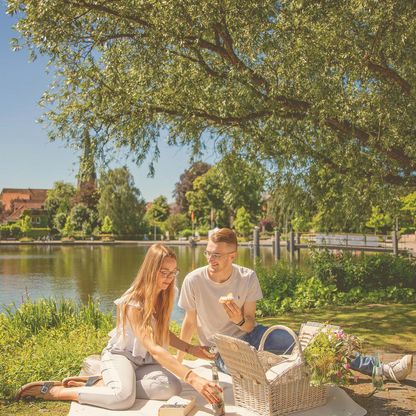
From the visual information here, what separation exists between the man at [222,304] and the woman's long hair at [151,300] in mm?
422

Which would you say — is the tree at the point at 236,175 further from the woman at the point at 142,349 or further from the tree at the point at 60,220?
the tree at the point at 60,220

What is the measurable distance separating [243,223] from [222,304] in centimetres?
4864

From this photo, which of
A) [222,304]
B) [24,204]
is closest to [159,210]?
[24,204]

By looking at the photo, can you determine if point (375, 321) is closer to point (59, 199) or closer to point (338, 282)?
point (338, 282)

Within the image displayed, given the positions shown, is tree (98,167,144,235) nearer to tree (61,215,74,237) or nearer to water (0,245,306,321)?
tree (61,215,74,237)

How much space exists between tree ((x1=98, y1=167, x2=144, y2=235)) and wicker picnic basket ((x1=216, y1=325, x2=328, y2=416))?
52.1m

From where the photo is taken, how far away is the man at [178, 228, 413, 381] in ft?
14.7

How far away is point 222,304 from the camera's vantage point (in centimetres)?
446

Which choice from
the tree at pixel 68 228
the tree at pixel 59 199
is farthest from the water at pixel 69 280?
the tree at pixel 59 199

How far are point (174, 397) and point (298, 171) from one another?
21.2 feet

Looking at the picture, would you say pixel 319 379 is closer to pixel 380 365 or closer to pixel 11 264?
pixel 380 365

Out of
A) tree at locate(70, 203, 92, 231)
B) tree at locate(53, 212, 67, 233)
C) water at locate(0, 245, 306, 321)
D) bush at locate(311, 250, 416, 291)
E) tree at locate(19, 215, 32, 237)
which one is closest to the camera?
bush at locate(311, 250, 416, 291)

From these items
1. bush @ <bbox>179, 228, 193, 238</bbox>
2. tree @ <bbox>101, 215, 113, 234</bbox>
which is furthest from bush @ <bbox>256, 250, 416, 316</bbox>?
tree @ <bbox>101, 215, 113, 234</bbox>

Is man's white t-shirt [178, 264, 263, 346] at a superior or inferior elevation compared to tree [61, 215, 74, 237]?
inferior
